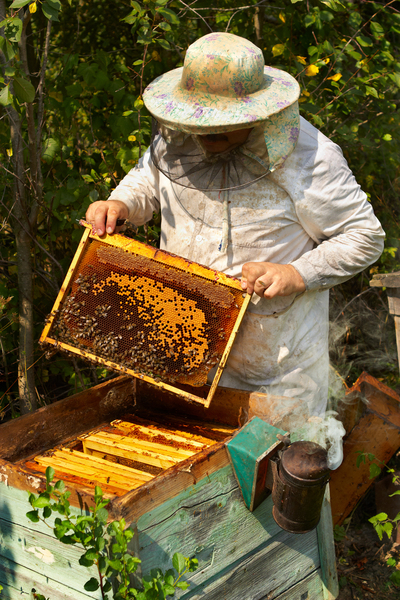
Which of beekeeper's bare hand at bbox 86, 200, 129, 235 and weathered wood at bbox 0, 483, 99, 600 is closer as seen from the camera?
weathered wood at bbox 0, 483, 99, 600

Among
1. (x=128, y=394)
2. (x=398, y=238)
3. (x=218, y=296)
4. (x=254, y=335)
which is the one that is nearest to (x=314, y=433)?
(x=254, y=335)

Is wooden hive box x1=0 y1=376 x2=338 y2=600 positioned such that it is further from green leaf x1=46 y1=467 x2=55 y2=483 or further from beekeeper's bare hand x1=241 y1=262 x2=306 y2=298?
beekeeper's bare hand x1=241 y1=262 x2=306 y2=298

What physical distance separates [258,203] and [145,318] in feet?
2.28

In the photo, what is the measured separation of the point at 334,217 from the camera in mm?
2188

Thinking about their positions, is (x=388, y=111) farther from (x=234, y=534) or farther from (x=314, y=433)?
(x=234, y=534)

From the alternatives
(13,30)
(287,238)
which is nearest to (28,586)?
(287,238)

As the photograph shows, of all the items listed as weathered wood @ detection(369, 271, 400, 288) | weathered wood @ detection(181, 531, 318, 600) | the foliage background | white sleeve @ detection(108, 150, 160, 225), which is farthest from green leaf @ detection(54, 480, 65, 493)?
weathered wood @ detection(369, 271, 400, 288)

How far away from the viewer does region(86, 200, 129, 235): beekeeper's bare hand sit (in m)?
2.24

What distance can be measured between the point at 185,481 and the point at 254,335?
87 cm

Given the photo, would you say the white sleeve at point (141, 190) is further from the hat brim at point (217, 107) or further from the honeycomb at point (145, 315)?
the hat brim at point (217, 107)

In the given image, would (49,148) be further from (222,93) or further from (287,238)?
(287,238)

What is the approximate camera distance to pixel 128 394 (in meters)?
2.59

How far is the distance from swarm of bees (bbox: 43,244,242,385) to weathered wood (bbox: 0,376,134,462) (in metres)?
0.25

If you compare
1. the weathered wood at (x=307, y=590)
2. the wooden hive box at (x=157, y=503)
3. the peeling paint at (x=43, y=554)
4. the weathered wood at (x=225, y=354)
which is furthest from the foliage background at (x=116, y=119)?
the weathered wood at (x=307, y=590)
